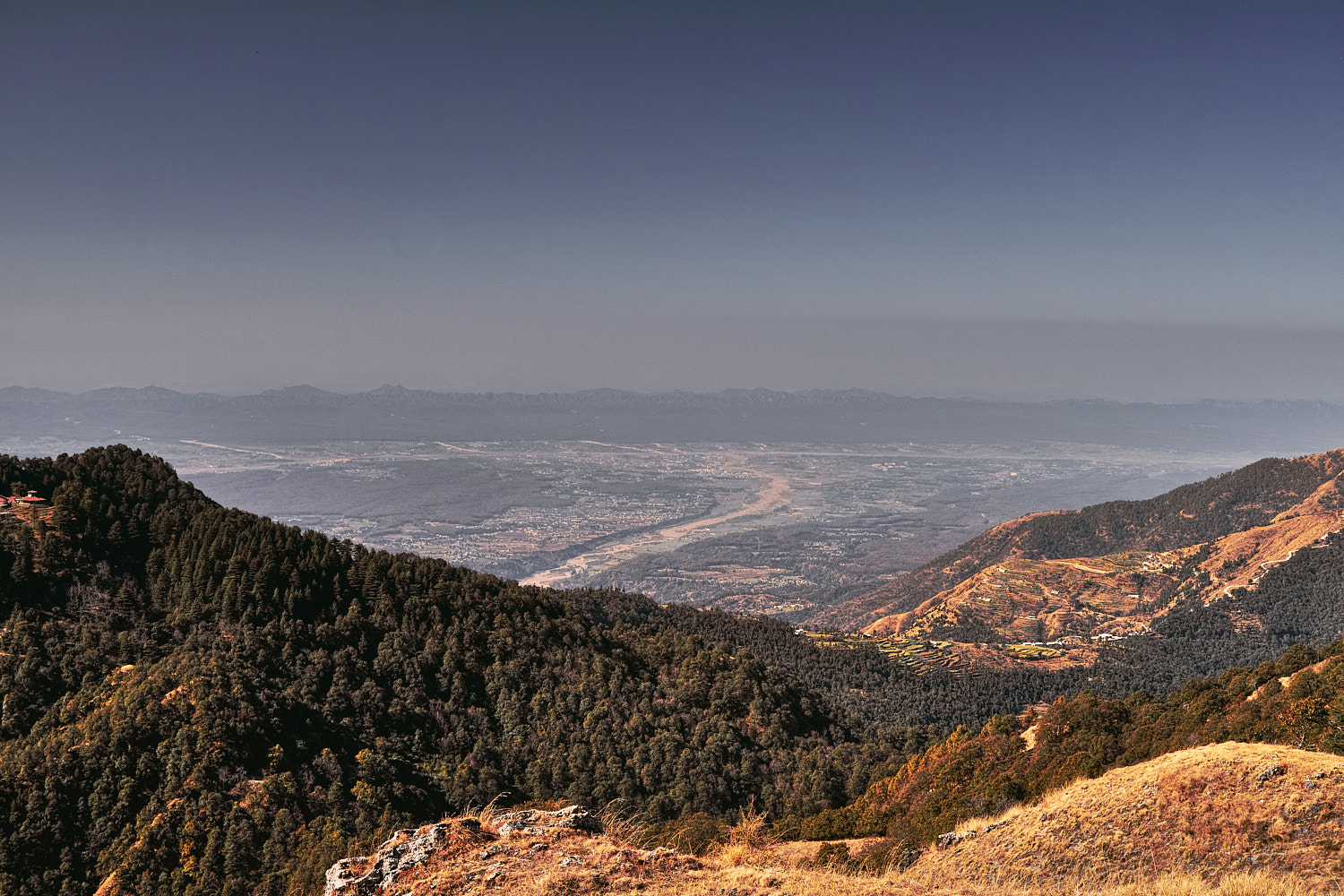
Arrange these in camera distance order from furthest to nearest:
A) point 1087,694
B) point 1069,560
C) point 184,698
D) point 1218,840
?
point 1069,560 → point 1087,694 → point 184,698 → point 1218,840

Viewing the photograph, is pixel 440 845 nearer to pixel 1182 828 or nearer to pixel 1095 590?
pixel 1182 828

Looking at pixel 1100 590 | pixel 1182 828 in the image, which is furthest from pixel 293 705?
pixel 1100 590

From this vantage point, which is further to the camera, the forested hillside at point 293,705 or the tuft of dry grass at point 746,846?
the forested hillside at point 293,705

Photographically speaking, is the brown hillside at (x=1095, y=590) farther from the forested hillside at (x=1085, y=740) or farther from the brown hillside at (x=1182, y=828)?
the brown hillside at (x=1182, y=828)

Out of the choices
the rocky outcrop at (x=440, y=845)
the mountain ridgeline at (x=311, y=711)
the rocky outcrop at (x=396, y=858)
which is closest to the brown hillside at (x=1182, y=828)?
the mountain ridgeline at (x=311, y=711)

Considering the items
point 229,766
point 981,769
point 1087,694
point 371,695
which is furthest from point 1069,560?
point 229,766

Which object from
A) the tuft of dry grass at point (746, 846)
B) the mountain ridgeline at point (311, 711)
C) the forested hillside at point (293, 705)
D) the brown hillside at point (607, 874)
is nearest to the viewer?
the brown hillside at point (607, 874)

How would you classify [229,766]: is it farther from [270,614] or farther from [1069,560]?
[1069,560]

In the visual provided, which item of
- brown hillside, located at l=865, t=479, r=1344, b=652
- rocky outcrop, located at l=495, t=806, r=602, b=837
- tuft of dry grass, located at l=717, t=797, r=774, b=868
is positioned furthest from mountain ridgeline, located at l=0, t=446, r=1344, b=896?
brown hillside, located at l=865, t=479, r=1344, b=652
